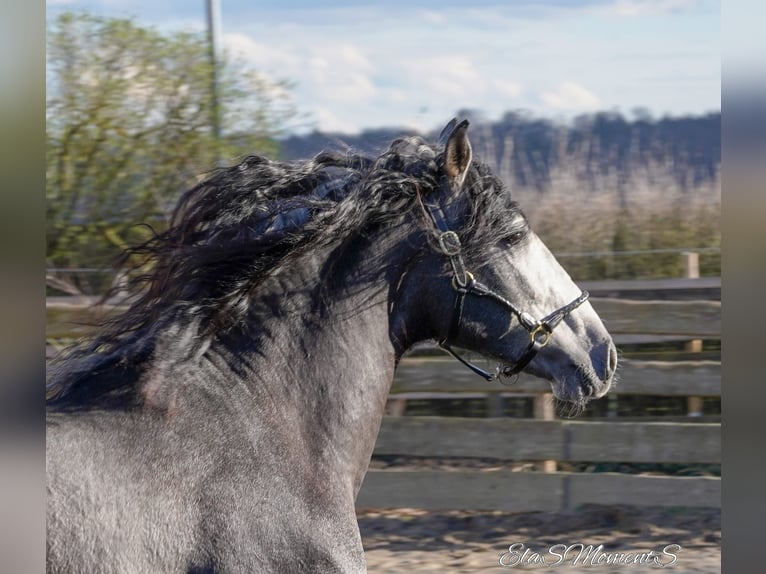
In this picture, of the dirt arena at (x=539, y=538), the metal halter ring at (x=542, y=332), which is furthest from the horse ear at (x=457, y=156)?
the dirt arena at (x=539, y=538)

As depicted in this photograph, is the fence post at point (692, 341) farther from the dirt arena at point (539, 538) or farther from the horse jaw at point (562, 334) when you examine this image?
the horse jaw at point (562, 334)

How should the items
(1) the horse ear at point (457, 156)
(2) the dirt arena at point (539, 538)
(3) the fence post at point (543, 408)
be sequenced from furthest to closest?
(3) the fence post at point (543, 408) < (2) the dirt arena at point (539, 538) < (1) the horse ear at point (457, 156)

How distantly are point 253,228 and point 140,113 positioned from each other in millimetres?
3888

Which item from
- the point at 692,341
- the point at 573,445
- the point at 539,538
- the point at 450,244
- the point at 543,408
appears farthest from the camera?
the point at 692,341

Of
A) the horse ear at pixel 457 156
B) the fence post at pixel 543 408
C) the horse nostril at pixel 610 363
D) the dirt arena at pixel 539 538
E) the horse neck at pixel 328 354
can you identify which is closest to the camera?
the horse neck at pixel 328 354

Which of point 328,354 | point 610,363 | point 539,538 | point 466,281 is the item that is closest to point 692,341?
point 539,538

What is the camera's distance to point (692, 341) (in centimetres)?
595

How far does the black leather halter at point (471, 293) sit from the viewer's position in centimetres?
250

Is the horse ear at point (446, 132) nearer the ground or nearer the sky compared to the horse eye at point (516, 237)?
nearer the sky

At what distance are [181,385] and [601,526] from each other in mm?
3746

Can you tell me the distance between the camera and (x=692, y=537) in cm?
509

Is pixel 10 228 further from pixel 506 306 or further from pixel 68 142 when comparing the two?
pixel 68 142

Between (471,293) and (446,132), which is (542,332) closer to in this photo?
(471,293)

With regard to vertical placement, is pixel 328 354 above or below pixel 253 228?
below
